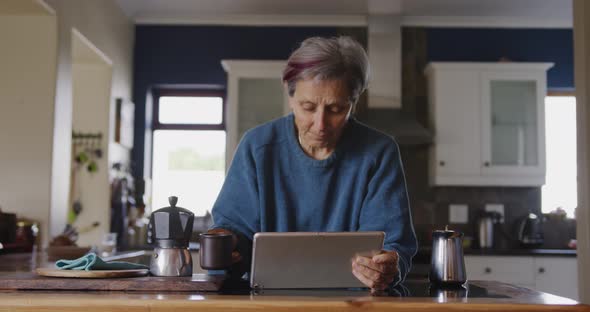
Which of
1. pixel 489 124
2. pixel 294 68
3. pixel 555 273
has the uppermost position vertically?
pixel 489 124

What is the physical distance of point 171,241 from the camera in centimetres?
186

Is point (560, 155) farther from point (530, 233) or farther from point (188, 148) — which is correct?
point (188, 148)

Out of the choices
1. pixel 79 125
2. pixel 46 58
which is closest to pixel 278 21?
pixel 79 125

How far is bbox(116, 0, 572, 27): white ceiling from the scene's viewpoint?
548cm

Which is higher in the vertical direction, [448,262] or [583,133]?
[583,133]

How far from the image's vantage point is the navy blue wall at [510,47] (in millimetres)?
5891

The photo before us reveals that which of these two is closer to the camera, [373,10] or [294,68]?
[294,68]

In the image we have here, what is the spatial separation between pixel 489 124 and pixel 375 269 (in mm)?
4036

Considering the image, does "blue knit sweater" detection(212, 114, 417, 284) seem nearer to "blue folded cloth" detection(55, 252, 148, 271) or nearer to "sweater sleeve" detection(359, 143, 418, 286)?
"sweater sleeve" detection(359, 143, 418, 286)

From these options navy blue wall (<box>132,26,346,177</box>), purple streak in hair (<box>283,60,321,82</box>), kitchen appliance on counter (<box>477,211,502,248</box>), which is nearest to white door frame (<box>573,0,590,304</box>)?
purple streak in hair (<box>283,60,321,82</box>)

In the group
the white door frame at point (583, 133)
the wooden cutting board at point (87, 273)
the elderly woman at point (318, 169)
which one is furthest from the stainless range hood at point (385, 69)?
the wooden cutting board at point (87, 273)

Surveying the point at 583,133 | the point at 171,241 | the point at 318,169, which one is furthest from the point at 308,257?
the point at 583,133

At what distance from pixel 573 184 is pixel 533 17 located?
1440 millimetres

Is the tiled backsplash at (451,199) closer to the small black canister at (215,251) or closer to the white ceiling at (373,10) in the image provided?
the white ceiling at (373,10)
